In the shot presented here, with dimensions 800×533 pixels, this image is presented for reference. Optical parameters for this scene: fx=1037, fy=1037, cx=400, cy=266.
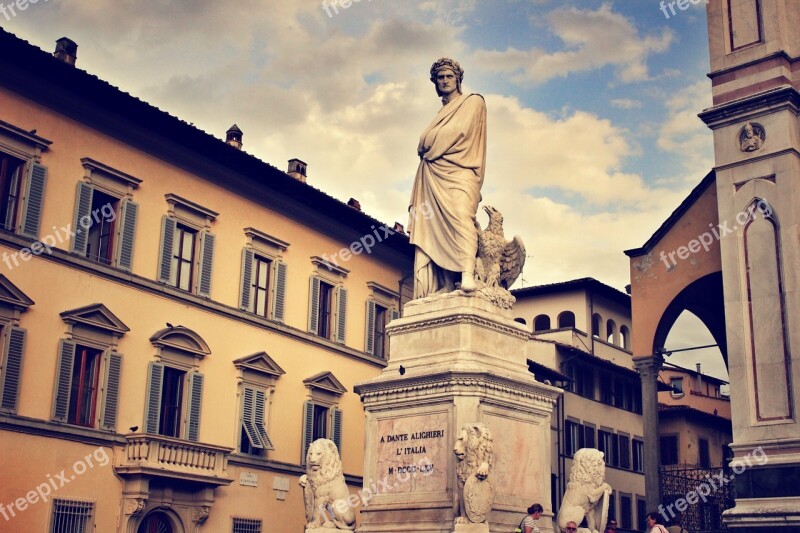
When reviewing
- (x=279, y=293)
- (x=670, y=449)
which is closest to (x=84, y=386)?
(x=279, y=293)

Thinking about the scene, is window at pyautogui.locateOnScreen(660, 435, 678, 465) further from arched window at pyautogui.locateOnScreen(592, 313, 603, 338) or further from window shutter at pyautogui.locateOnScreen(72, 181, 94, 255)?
window shutter at pyautogui.locateOnScreen(72, 181, 94, 255)

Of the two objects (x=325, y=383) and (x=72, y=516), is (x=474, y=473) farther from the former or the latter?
(x=325, y=383)

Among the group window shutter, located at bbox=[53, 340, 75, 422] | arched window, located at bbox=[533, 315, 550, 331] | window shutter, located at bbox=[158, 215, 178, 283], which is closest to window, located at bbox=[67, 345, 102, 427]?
window shutter, located at bbox=[53, 340, 75, 422]

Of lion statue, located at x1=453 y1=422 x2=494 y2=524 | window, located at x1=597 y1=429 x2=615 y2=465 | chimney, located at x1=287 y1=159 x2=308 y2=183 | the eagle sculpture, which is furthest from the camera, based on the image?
window, located at x1=597 y1=429 x2=615 y2=465

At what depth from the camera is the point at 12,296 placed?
81.6ft

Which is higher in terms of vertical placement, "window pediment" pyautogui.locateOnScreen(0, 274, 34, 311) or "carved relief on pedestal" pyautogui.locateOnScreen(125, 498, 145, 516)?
"window pediment" pyautogui.locateOnScreen(0, 274, 34, 311)

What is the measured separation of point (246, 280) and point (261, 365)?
2716 millimetres

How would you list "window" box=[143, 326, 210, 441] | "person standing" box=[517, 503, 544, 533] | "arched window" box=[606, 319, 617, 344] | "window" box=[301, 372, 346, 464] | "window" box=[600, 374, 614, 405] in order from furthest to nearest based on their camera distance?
"arched window" box=[606, 319, 617, 344], "window" box=[600, 374, 614, 405], "window" box=[301, 372, 346, 464], "window" box=[143, 326, 210, 441], "person standing" box=[517, 503, 544, 533]

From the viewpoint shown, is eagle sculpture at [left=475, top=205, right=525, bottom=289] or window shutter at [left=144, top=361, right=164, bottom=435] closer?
eagle sculpture at [left=475, top=205, right=525, bottom=289]

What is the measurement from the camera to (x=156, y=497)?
2752 centimetres

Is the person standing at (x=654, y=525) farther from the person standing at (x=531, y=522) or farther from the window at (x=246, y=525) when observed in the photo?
→ the window at (x=246, y=525)

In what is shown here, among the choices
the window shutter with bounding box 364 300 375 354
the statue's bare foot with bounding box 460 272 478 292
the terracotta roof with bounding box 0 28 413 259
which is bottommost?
the statue's bare foot with bounding box 460 272 478 292

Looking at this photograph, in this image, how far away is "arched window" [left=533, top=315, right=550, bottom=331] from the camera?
182 feet

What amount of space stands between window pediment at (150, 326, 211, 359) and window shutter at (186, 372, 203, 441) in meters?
0.70
